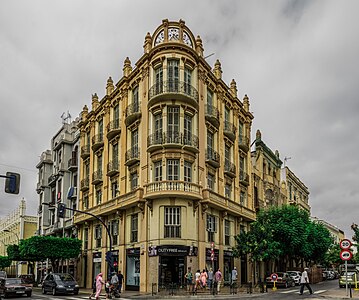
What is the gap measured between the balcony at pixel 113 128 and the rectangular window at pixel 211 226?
11.2 meters

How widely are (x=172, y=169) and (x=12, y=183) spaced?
593 inches

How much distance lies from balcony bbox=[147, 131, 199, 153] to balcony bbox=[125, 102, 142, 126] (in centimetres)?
336

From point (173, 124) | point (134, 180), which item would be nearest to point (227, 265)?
point (134, 180)

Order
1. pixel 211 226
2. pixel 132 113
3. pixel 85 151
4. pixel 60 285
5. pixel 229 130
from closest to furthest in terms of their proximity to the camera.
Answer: pixel 60 285
pixel 211 226
pixel 132 113
pixel 229 130
pixel 85 151

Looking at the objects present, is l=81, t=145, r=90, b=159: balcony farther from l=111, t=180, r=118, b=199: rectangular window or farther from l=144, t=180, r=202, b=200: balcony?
l=144, t=180, r=202, b=200: balcony

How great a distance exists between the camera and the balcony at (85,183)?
150 feet

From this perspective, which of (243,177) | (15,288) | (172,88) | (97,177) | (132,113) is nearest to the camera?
(15,288)

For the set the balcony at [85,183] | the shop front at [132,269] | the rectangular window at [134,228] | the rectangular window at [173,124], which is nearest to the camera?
Answer: the rectangular window at [173,124]

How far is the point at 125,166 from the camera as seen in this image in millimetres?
38250

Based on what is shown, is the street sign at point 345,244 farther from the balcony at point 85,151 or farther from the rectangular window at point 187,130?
the balcony at point 85,151

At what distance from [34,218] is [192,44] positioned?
51.1 metres

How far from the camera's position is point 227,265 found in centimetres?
3859

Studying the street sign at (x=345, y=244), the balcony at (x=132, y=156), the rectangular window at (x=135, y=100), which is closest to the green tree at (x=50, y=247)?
the balcony at (x=132, y=156)

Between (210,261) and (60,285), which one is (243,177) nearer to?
(210,261)
